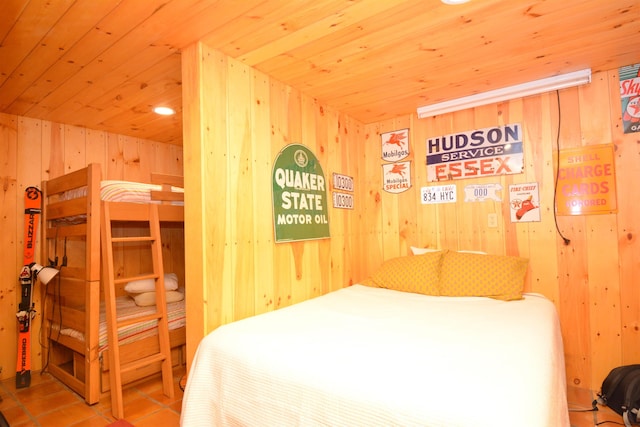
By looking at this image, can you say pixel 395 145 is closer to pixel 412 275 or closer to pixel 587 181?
pixel 412 275

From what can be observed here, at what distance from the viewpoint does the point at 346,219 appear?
2.83 metres

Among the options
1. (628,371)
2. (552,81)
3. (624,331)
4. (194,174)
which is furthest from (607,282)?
(194,174)

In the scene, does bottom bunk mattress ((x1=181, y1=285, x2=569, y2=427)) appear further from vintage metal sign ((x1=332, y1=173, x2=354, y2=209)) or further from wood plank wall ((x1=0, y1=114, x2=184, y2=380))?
wood plank wall ((x1=0, y1=114, x2=184, y2=380))

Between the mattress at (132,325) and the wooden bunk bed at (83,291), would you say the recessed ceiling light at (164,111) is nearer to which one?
the wooden bunk bed at (83,291)

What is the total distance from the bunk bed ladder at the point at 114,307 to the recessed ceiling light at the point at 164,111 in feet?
2.68

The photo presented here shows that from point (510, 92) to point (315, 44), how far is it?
4.92 feet

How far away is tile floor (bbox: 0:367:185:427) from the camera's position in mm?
1955

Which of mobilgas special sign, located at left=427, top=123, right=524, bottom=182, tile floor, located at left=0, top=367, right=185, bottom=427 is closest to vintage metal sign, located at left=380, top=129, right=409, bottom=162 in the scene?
mobilgas special sign, located at left=427, top=123, right=524, bottom=182

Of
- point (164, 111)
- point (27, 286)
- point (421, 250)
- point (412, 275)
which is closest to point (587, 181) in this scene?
point (421, 250)

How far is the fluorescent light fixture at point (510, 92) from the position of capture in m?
2.13

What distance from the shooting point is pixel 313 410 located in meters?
1.11

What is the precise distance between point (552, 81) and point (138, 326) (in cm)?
334

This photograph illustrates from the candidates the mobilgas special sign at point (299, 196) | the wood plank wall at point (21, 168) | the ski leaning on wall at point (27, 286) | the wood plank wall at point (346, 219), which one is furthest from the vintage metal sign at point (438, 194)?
the ski leaning on wall at point (27, 286)

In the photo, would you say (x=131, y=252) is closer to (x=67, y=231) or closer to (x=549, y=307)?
(x=67, y=231)
